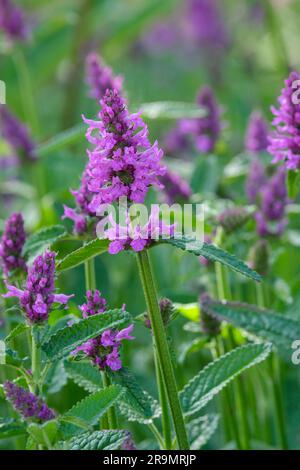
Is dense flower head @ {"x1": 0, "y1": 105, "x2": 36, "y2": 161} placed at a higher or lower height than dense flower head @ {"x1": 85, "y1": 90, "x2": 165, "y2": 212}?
higher

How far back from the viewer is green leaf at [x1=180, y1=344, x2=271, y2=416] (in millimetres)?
1104

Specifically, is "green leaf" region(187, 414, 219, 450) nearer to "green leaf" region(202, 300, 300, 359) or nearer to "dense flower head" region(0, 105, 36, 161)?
"green leaf" region(202, 300, 300, 359)

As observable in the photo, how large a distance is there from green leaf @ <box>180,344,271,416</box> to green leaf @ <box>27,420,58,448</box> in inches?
9.0

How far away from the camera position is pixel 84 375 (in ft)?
3.93

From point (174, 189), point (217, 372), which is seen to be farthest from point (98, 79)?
point (217, 372)

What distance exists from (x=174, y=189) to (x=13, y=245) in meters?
0.50

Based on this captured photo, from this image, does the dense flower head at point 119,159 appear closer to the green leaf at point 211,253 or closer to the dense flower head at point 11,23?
the green leaf at point 211,253

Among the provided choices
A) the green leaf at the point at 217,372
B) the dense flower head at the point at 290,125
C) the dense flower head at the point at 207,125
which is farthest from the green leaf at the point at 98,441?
the dense flower head at the point at 207,125

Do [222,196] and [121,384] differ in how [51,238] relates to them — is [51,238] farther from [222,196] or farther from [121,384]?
[222,196]

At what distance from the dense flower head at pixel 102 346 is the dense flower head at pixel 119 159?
0.47 feet

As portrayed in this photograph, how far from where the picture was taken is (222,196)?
75.5 inches

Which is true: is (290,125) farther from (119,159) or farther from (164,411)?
(164,411)

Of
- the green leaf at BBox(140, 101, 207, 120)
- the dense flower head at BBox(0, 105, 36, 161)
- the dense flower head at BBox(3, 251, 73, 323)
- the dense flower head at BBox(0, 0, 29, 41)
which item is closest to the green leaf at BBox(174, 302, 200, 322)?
the dense flower head at BBox(3, 251, 73, 323)

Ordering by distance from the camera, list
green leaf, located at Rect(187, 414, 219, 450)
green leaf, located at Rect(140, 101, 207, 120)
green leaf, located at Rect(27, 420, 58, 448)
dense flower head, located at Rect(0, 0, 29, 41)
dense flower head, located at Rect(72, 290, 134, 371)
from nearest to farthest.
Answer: green leaf, located at Rect(27, 420, 58, 448)
dense flower head, located at Rect(72, 290, 134, 371)
green leaf, located at Rect(187, 414, 219, 450)
green leaf, located at Rect(140, 101, 207, 120)
dense flower head, located at Rect(0, 0, 29, 41)
